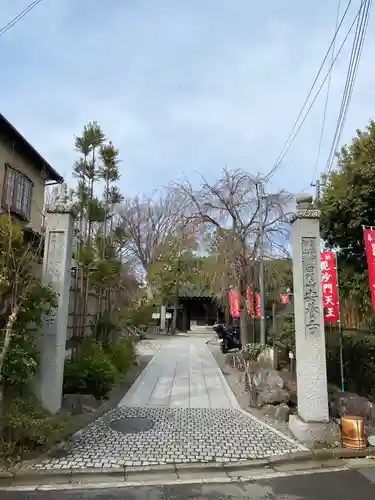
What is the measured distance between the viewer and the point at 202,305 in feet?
125

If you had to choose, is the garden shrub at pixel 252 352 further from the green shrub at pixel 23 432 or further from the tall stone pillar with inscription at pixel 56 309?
the green shrub at pixel 23 432

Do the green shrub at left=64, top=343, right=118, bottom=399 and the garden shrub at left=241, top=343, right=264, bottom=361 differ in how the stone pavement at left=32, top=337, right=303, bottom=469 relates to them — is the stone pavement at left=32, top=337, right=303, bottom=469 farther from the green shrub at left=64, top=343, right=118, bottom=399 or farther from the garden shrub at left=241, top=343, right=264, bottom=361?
the garden shrub at left=241, top=343, right=264, bottom=361

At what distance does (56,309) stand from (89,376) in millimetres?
1989

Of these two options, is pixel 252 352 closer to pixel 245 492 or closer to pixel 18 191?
pixel 245 492

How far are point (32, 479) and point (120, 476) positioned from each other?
1036mm

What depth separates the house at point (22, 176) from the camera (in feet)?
38.7

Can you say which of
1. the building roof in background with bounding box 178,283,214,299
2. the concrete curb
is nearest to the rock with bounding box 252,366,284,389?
the concrete curb

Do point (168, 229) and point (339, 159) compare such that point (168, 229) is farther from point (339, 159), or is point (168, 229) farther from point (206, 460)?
point (206, 460)

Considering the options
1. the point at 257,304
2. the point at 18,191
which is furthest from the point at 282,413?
the point at 18,191

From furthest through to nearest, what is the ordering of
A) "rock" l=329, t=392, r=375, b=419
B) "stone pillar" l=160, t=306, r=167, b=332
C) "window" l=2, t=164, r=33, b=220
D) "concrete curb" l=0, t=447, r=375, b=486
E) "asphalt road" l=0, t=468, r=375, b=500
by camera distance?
"stone pillar" l=160, t=306, r=167, b=332 < "window" l=2, t=164, r=33, b=220 < "rock" l=329, t=392, r=375, b=419 < "concrete curb" l=0, t=447, r=375, b=486 < "asphalt road" l=0, t=468, r=375, b=500

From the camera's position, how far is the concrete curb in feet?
15.5

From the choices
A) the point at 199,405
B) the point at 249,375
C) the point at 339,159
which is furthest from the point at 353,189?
the point at 199,405

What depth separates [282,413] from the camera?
714 centimetres

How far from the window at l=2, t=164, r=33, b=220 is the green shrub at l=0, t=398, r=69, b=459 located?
7536 mm
